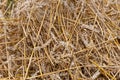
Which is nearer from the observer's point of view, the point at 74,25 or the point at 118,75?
the point at 118,75

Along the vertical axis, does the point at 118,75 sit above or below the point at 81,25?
below

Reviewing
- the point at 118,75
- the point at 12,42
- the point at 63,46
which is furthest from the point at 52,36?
the point at 118,75

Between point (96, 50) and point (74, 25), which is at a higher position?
point (74, 25)

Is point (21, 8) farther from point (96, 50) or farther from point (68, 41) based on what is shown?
point (96, 50)

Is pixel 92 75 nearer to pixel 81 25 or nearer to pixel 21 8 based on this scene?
pixel 81 25

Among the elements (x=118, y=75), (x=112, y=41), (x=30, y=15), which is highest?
(x=30, y=15)

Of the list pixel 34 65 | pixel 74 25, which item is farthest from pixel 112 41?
pixel 34 65
